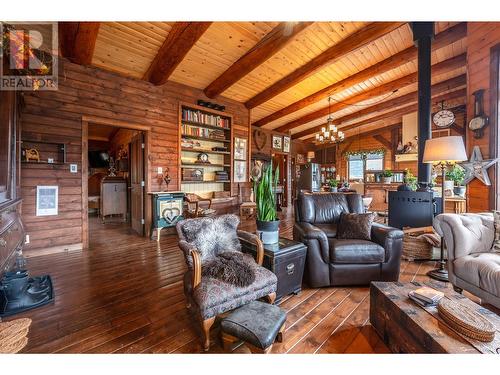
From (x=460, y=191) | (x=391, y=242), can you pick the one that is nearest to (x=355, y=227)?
(x=391, y=242)

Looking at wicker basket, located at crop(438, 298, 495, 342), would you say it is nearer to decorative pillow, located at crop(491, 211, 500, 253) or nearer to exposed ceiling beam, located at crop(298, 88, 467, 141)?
decorative pillow, located at crop(491, 211, 500, 253)

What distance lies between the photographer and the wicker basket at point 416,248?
9.77 ft

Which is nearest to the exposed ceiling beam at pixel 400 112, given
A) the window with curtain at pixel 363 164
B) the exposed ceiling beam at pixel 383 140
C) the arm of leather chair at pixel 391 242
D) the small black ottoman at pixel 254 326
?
the exposed ceiling beam at pixel 383 140

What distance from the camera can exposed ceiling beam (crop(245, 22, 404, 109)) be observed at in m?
3.17

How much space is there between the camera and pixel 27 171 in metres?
3.10

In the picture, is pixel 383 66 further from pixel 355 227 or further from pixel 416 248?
pixel 355 227

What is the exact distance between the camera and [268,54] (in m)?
3.49

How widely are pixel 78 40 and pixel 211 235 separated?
10.1 ft

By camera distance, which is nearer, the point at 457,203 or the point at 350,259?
the point at 350,259

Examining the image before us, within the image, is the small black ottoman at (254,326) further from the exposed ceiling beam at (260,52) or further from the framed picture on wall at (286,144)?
the framed picture on wall at (286,144)

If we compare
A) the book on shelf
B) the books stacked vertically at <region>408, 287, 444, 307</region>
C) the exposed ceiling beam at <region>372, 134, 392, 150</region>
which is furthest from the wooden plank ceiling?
the books stacked vertically at <region>408, 287, 444, 307</region>

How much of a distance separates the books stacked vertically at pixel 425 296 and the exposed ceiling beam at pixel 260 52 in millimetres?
3276

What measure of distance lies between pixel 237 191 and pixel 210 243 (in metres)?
3.90
